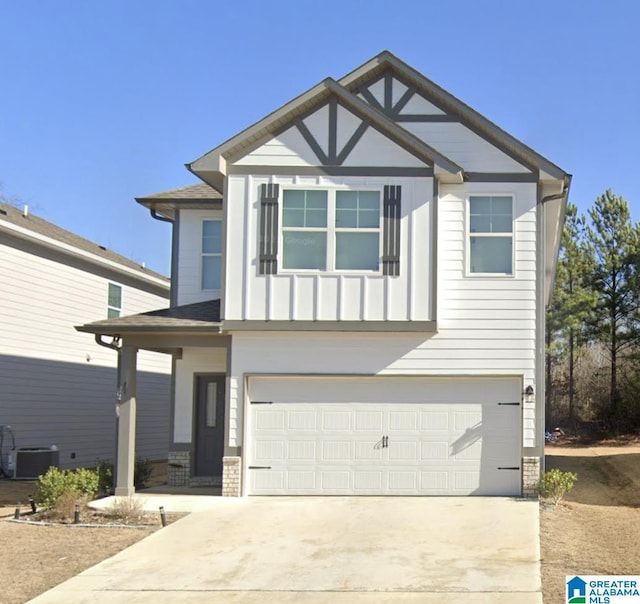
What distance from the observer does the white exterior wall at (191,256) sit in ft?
57.9

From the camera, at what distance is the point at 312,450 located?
15.4m

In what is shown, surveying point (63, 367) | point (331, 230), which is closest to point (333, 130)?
point (331, 230)

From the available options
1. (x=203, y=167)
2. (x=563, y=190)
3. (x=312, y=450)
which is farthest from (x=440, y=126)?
(x=312, y=450)

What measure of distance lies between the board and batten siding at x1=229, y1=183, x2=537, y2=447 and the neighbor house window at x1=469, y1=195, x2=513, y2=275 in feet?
0.42

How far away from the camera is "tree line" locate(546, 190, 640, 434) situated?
31922 mm

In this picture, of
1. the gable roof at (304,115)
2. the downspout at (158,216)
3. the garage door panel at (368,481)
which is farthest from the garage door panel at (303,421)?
the downspout at (158,216)

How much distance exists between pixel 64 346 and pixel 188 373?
231 inches

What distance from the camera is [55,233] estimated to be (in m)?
22.0

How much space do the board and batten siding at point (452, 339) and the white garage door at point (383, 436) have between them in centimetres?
28

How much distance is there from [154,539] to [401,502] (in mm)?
4579

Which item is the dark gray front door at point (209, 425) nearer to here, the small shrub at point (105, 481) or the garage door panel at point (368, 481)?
the small shrub at point (105, 481)

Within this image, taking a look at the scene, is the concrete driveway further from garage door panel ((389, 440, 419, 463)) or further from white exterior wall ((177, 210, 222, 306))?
white exterior wall ((177, 210, 222, 306))

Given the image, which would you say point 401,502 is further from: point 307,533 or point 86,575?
point 86,575

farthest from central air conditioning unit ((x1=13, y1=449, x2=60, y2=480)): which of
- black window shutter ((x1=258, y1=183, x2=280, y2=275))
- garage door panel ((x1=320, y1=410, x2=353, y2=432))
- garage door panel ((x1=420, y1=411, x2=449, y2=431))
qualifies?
garage door panel ((x1=420, y1=411, x2=449, y2=431))
